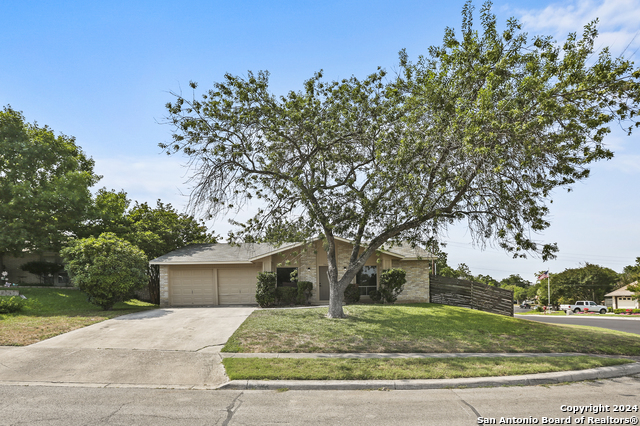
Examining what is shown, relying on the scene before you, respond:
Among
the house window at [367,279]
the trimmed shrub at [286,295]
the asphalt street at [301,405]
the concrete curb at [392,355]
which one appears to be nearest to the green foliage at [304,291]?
the trimmed shrub at [286,295]

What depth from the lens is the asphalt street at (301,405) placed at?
5.71 m

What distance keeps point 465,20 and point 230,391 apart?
37.2ft

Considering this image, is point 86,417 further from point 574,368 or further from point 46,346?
point 574,368

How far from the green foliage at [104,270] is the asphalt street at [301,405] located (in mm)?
10060

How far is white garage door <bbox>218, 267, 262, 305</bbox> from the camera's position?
71.4 ft

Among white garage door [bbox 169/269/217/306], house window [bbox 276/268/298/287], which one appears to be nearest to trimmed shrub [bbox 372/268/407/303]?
house window [bbox 276/268/298/287]

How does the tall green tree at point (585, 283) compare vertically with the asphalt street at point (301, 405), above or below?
below

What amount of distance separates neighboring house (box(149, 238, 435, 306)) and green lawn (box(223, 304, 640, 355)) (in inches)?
238

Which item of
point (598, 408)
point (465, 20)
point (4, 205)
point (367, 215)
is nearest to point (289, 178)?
point (367, 215)

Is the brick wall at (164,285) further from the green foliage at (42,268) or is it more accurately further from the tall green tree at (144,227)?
the green foliage at (42,268)

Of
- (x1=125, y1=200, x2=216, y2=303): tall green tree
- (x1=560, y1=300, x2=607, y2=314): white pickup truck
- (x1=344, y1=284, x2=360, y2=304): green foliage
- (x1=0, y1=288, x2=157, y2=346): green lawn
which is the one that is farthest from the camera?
(x1=560, y1=300, x2=607, y2=314): white pickup truck

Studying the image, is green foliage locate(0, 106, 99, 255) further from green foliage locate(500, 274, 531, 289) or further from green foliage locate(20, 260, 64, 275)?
green foliage locate(500, 274, 531, 289)

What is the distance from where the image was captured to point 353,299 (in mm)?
20172

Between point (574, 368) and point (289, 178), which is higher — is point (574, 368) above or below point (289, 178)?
below
